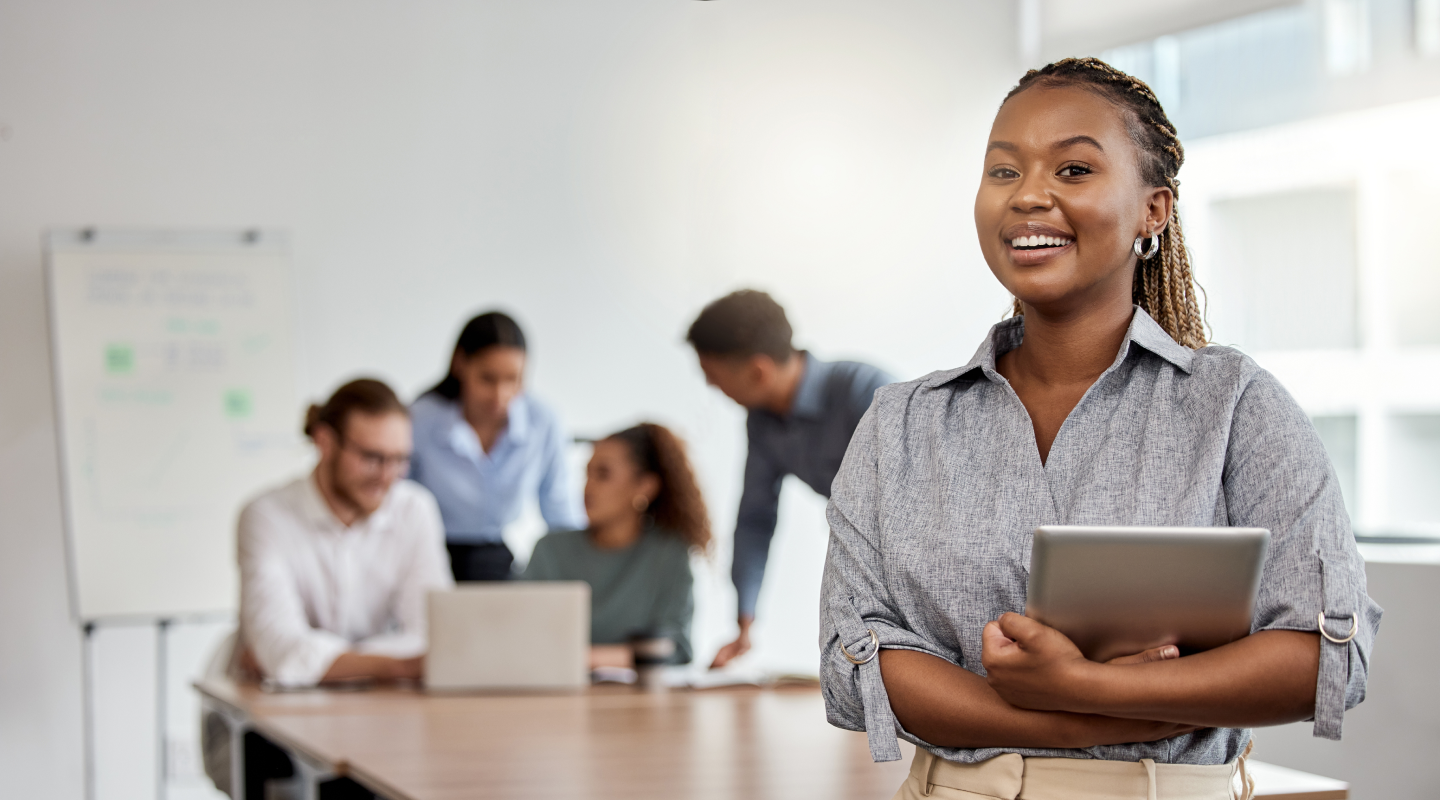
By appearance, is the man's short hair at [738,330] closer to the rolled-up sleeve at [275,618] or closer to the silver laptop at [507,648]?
the silver laptop at [507,648]

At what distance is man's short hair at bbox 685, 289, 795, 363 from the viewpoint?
3.28 metres

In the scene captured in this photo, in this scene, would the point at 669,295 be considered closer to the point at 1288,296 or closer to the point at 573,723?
the point at 1288,296

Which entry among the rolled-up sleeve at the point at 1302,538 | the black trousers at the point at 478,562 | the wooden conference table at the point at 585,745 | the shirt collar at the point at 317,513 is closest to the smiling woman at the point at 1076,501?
the rolled-up sleeve at the point at 1302,538

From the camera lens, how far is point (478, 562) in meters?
4.13

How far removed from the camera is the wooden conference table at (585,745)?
1.73 m

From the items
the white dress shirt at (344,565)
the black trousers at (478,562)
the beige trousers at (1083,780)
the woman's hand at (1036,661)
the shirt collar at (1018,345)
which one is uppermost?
the shirt collar at (1018,345)

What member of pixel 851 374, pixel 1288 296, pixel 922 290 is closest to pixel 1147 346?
pixel 851 374

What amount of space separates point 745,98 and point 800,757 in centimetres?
334

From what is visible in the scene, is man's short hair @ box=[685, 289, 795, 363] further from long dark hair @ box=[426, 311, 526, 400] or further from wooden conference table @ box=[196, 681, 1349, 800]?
wooden conference table @ box=[196, 681, 1349, 800]

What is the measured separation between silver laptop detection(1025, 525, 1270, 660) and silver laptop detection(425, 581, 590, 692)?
187cm

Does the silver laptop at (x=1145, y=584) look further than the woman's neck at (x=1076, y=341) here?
No

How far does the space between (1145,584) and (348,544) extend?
2.60m

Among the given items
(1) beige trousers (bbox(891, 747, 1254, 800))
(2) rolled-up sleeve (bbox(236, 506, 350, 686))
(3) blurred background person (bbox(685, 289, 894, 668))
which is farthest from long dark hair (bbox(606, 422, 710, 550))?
(1) beige trousers (bbox(891, 747, 1254, 800))

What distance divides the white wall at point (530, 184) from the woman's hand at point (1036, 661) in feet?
9.69
